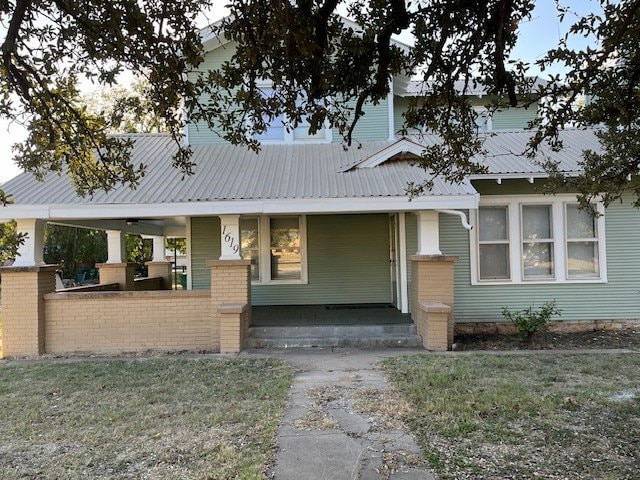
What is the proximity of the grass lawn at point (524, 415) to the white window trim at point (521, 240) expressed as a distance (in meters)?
2.88

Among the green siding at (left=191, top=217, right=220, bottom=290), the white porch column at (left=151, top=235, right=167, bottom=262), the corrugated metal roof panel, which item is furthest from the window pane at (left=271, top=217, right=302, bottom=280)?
the white porch column at (left=151, top=235, right=167, bottom=262)

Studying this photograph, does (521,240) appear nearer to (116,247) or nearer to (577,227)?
(577,227)

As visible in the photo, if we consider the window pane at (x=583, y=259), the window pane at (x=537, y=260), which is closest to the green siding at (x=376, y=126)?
the window pane at (x=537, y=260)

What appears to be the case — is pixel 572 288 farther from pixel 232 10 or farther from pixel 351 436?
pixel 232 10

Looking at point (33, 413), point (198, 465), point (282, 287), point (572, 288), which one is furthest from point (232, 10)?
point (572, 288)

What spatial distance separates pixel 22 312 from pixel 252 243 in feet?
15.9

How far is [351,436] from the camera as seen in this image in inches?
169

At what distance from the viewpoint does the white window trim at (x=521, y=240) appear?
392 inches

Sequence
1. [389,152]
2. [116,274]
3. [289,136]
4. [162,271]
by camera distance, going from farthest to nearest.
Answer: [162,271]
[116,274]
[289,136]
[389,152]

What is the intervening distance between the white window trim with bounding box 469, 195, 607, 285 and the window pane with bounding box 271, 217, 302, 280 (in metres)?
3.92

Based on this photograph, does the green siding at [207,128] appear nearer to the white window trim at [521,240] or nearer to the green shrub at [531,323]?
the white window trim at [521,240]

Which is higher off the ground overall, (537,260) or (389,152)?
(389,152)

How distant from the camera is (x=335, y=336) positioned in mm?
8523

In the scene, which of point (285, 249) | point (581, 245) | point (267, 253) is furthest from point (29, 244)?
point (581, 245)
